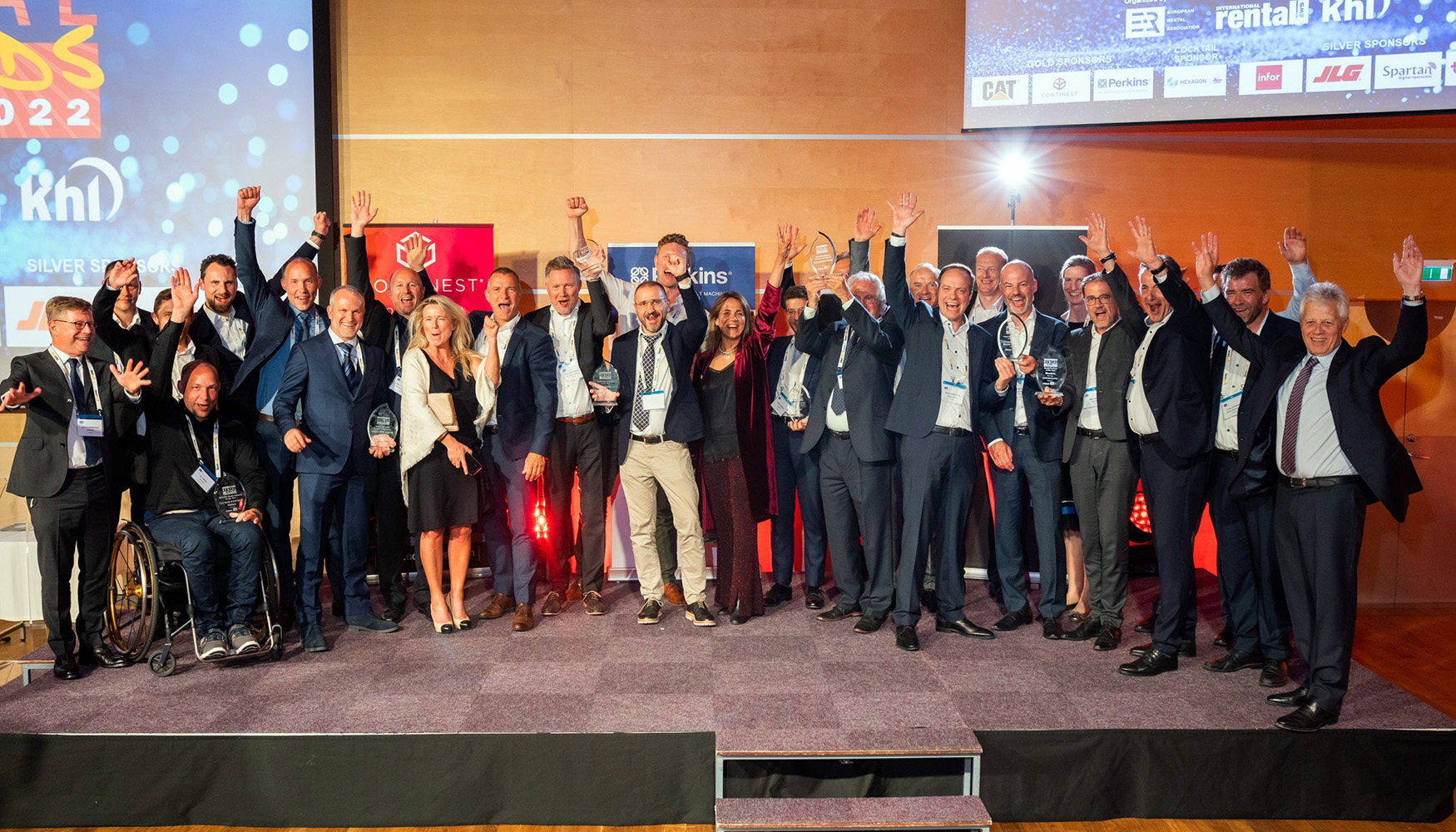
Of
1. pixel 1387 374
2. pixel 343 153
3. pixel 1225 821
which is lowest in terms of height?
pixel 1225 821

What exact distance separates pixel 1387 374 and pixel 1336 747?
4.28 feet

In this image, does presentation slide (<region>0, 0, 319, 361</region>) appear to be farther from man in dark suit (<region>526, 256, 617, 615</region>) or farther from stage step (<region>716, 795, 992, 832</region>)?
stage step (<region>716, 795, 992, 832</region>)

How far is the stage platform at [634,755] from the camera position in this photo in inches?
123

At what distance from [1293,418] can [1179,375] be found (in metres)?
0.46

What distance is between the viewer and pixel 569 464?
4477 mm

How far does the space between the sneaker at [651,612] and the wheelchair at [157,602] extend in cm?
154

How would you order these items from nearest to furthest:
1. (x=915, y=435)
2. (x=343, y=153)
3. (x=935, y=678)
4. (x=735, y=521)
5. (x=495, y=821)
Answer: (x=495, y=821) → (x=935, y=678) → (x=915, y=435) → (x=735, y=521) → (x=343, y=153)

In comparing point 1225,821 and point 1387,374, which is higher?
point 1387,374

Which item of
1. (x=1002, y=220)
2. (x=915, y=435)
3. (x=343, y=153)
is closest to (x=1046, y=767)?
(x=915, y=435)

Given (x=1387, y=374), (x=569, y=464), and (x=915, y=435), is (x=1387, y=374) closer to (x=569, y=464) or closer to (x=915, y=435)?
(x=915, y=435)

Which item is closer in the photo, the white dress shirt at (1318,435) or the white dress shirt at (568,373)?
the white dress shirt at (1318,435)

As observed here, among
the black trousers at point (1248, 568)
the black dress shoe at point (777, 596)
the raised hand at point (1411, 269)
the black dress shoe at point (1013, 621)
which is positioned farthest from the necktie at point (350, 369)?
the raised hand at point (1411, 269)

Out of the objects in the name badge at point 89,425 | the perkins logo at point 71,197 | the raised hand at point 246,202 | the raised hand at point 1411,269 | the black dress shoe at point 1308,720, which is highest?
the perkins logo at point 71,197

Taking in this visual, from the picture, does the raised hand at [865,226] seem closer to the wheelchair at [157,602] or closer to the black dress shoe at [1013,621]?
the black dress shoe at [1013,621]
